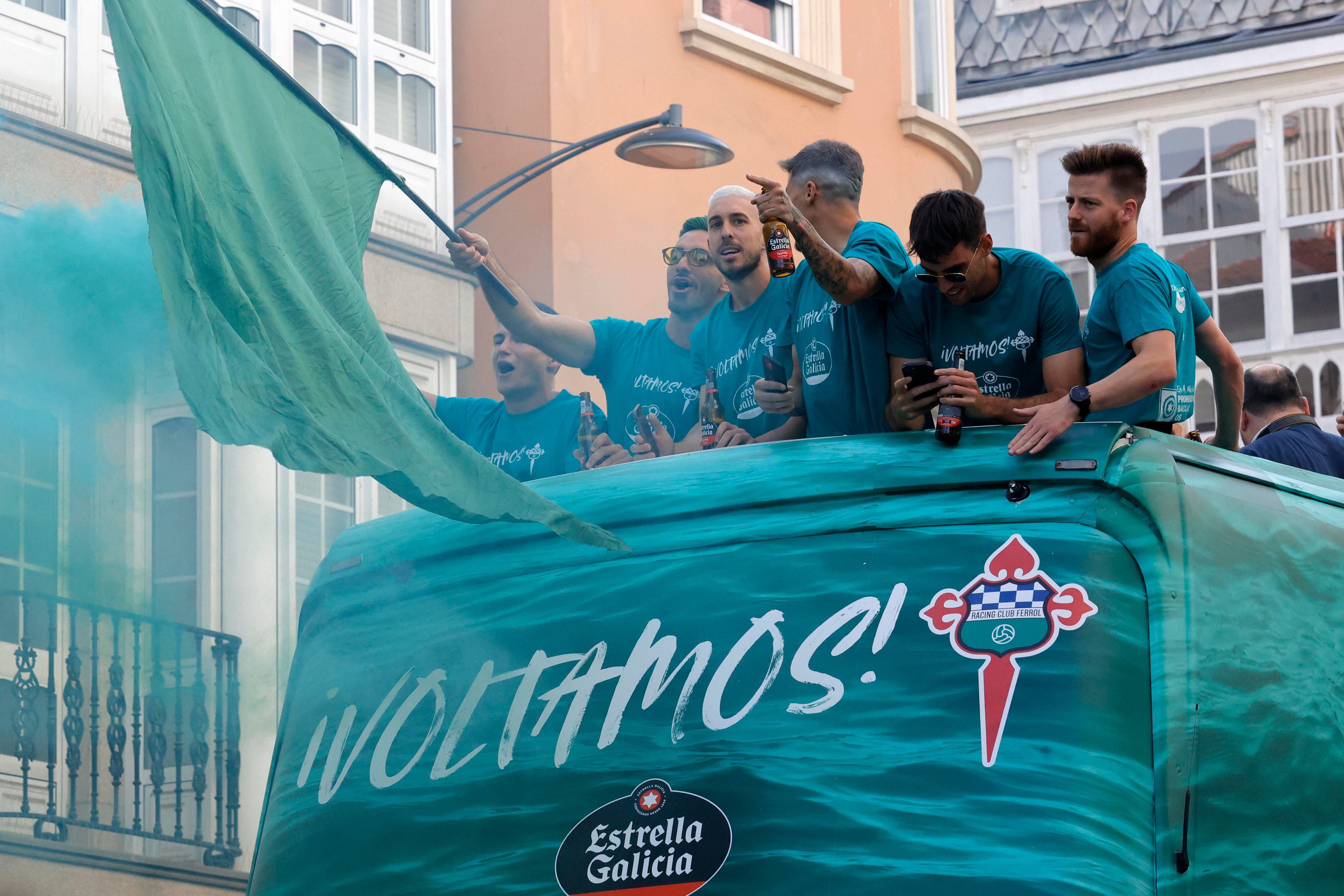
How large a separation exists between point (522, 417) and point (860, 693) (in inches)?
139

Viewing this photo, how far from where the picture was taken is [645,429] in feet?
21.0

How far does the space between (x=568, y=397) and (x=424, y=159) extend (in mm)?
6166

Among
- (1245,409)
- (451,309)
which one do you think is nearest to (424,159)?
(451,309)

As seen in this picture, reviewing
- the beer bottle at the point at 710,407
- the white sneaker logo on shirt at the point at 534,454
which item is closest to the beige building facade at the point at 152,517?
the white sneaker logo on shirt at the point at 534,454

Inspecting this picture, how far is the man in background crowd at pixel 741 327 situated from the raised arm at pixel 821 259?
0.65m

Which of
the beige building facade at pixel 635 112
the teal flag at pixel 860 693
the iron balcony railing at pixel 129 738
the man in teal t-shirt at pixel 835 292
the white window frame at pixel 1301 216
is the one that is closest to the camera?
the teal flag at pixel 860 693

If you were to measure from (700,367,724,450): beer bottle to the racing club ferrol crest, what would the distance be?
6.91 feet

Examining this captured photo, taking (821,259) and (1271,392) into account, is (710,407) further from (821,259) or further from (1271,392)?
(1271,392)

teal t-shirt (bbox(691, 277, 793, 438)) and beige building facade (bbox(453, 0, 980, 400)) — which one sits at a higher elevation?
beige building facade (bbox(453, 0, 980, 400))

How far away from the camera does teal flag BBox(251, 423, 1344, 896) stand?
3.69 meters

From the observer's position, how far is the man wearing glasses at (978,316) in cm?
502

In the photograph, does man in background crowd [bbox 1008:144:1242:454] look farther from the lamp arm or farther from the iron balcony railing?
the lamp arm

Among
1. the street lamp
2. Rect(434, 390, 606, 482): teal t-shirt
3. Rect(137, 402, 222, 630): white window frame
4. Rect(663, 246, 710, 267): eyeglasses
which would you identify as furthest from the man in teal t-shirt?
the street lamp

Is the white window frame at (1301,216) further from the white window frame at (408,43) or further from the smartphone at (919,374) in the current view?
the smartphone at (919,374)
